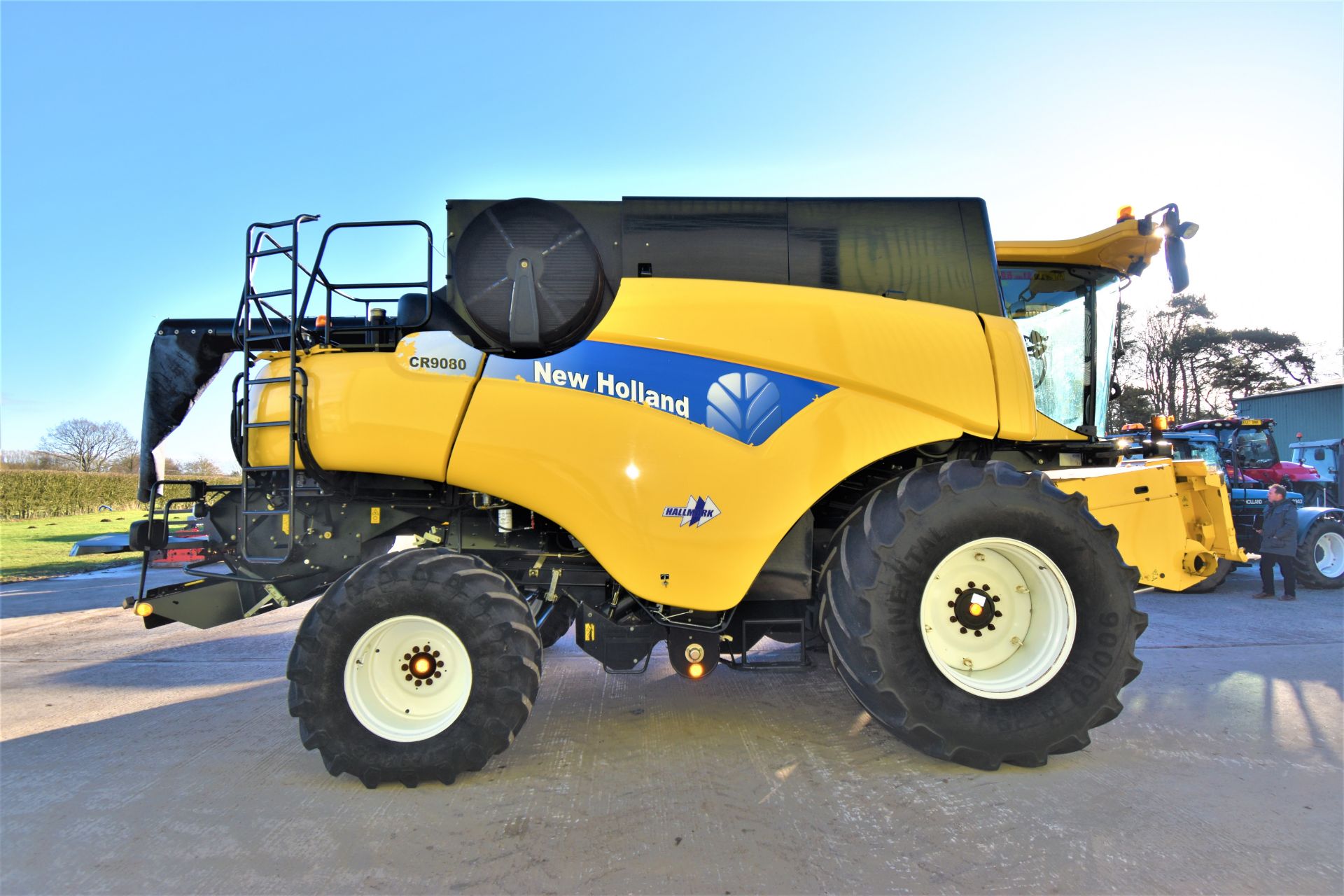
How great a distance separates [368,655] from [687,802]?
1.64 m

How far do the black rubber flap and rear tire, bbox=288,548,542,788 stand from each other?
1187 mm

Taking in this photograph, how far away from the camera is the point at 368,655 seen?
3139mm

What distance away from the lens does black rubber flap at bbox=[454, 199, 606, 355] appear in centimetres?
325

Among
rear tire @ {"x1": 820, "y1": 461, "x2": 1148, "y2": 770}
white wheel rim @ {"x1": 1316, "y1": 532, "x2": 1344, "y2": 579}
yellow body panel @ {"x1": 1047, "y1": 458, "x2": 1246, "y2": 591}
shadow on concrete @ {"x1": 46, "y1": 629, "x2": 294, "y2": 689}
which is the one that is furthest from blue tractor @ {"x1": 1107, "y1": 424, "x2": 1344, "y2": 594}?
shadow on concrete @ {"x1": 46, "y1": 629, "x2": 294, "y2": 689}

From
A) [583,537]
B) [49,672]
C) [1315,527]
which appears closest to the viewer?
[583,537]

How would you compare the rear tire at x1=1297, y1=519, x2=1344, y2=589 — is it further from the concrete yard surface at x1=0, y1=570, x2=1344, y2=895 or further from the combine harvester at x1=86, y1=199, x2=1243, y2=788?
the combine harvester at x1=86, y1=199, x2=1243, y2=788

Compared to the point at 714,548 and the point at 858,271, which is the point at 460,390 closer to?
the point at 714,548

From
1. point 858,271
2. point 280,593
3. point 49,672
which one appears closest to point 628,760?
point 280,593

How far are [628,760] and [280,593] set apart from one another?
6.95ft

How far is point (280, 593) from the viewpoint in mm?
3635

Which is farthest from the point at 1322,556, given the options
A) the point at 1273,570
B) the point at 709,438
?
the point at 709,438

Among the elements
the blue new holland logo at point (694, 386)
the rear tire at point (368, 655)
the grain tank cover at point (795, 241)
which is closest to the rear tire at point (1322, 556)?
the grain tank cover at point (795, 241)

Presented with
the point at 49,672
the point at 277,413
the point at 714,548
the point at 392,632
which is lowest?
the point at 49,672

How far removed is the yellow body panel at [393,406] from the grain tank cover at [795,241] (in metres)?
0.36
